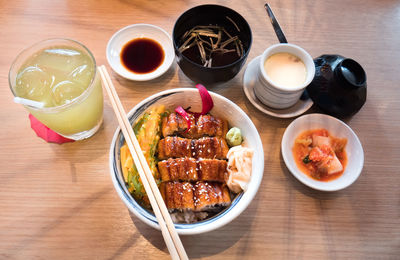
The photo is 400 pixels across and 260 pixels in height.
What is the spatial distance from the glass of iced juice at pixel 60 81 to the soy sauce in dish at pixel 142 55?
0.37 metres

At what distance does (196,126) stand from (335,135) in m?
0.74

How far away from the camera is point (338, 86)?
1485mm

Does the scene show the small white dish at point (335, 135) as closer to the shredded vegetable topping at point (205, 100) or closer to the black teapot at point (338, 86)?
the black teapot at point (338, 86)

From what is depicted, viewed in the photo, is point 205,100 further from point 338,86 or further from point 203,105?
point 338,86

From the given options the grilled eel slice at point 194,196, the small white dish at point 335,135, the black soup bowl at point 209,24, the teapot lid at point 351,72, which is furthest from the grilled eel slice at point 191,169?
the teapot lid at point 351,72

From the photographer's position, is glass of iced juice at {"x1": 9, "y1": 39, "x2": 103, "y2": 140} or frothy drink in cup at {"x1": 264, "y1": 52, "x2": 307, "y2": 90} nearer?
glass of iced juice at {"x1": 9, "y1": 39, "x2": 103, "y2": 140}

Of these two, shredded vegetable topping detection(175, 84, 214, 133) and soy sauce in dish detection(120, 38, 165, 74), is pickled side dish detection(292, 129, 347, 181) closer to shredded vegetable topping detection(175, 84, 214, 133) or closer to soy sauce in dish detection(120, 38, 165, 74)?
shredded vegetable topping detection(175, 84, 214, 133)

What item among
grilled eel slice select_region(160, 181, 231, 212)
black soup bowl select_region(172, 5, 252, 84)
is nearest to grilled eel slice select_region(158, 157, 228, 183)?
grilled eel slice select_region(160, 181, 231, 212)

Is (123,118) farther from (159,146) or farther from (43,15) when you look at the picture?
(43,15)

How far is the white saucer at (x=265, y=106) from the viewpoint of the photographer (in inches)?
62.0

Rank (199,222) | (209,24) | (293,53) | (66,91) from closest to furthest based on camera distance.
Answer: (199,222)
(66,91)
(293,53)
(209,24)

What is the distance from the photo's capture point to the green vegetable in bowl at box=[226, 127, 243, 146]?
140 cm

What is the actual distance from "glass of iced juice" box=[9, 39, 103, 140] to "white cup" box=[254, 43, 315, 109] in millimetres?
799

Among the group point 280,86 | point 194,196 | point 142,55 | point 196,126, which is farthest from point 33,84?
point 280,86
